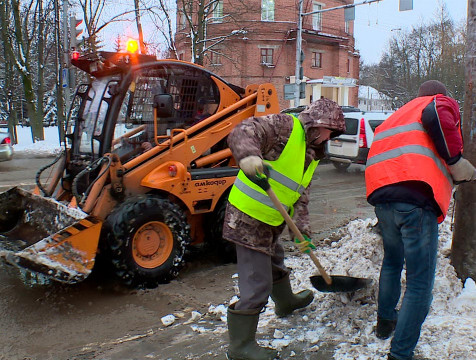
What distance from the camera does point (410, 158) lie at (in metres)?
2.79

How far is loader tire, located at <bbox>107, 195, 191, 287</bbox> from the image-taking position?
4344 mm

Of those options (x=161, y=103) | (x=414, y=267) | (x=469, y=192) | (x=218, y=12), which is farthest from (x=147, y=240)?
(x=218, y=12)

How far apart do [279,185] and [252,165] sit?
16.4 inches

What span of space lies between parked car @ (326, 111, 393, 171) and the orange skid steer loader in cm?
629

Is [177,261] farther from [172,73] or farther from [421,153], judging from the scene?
[421,153]

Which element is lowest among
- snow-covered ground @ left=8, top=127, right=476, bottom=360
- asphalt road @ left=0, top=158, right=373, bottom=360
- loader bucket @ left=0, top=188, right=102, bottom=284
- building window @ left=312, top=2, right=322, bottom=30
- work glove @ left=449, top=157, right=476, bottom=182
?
asphalt road @ left=0, top=158, right=373, bottom=360

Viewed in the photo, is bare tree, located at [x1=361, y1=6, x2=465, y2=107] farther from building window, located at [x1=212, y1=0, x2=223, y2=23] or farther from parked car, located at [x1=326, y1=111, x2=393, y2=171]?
parked car, located at [x1=326, y1=111, x2=393, y2=171]

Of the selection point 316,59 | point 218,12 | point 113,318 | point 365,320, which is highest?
point 218,12

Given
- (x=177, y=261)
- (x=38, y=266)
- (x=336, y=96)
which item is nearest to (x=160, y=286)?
(x=177, y=261)

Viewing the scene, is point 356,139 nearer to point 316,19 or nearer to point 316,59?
point 316,59

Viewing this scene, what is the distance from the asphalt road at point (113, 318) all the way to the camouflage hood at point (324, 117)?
4.90 ft

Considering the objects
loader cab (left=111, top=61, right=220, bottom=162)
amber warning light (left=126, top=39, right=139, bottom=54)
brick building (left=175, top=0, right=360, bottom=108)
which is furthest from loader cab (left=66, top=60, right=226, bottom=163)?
brick building (left=175, top=0, right=360, bottom=108)

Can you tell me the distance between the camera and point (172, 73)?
5254 mm

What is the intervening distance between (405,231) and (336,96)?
38.4m
